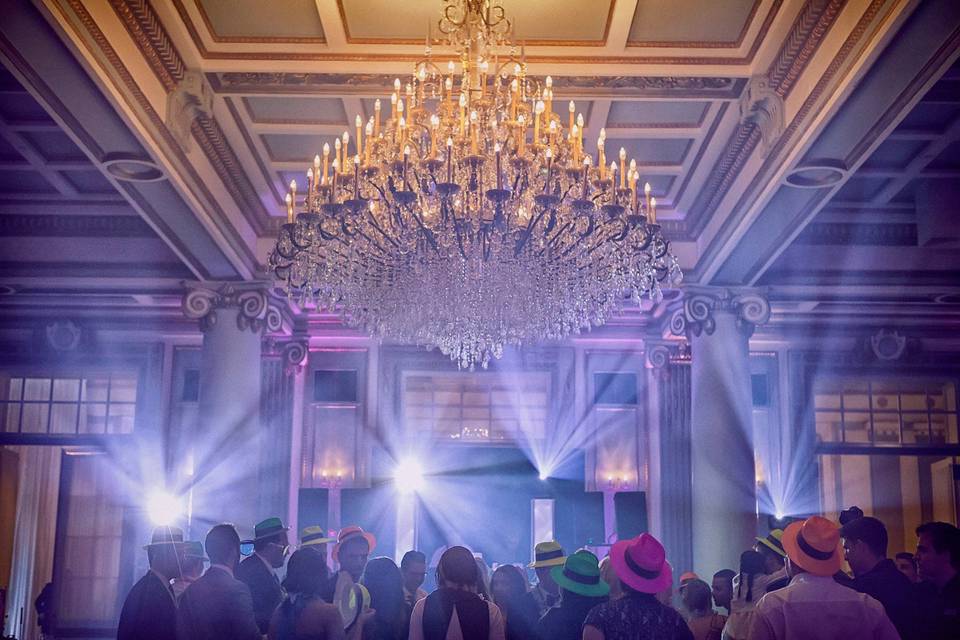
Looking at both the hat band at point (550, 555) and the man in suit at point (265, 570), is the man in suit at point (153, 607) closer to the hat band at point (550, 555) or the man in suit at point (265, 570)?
the man in suit at point (265, 570)

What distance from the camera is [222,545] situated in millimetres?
4645

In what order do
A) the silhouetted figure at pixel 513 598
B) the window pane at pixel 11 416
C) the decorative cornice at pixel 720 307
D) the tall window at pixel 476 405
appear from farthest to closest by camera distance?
1. the window pane at pixel 11 416
2. the tall window at pixel 476 405
3. the decorative cornice at pixel 720 307
4. the silhouetted figure at pixel 513 598

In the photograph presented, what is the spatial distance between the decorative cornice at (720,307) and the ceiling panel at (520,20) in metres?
3.95

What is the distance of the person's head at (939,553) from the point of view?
4.71 m

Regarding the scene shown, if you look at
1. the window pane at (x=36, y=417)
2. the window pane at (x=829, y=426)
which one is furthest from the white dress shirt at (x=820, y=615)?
the window pane at (x=36, y=417)

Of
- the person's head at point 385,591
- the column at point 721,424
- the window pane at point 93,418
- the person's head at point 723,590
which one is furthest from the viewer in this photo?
the window pane at point 93,418

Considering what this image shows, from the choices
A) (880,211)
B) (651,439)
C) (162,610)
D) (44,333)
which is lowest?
(162,610)

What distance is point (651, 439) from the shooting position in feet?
42.4

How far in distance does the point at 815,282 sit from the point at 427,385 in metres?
5.02

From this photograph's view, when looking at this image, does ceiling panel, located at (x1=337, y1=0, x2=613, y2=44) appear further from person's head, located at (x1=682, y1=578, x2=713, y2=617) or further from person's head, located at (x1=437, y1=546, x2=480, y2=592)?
person's head, located at (x1=437, y1=546, x2=480, y2=592)

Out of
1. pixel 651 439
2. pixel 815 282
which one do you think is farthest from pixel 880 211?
pixel 651 439

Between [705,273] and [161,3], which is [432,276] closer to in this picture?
[161,3]

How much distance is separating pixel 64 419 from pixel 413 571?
8.72m

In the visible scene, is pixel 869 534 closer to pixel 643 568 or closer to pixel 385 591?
pixel 643 568
